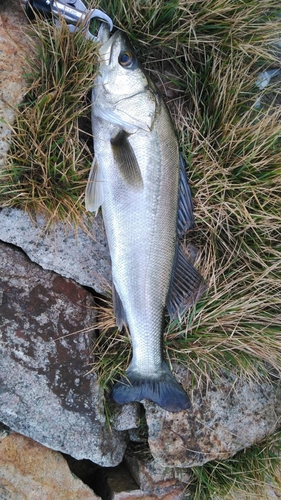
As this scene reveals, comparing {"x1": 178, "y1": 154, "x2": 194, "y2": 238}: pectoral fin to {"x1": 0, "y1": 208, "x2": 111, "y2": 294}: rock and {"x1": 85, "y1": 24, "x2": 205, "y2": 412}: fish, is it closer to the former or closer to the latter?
{"x1": 85, "y1": 24, "x2": 205, "y2": 412}: fish

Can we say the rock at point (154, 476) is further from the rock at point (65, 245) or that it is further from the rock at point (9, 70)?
the rock at point (9, 70)

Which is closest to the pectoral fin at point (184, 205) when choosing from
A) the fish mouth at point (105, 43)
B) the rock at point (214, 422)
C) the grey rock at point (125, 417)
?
the fish mouth at point (105, 43)

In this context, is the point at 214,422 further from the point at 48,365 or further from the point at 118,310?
the point at 48,365

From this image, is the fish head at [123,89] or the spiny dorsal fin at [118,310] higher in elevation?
the fish head at [123,89]

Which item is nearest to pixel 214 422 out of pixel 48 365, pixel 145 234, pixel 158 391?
pixel 158 391

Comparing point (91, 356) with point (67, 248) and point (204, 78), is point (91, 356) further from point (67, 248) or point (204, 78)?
point (204, 78)

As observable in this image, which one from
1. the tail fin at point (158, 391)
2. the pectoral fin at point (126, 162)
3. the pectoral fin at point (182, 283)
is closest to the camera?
the pectoral fin at point (126, 162)

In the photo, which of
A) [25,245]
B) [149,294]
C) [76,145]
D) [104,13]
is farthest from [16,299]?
[104,13]

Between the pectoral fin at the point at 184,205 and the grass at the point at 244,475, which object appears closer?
the pectoral fin at the point at 184,205
